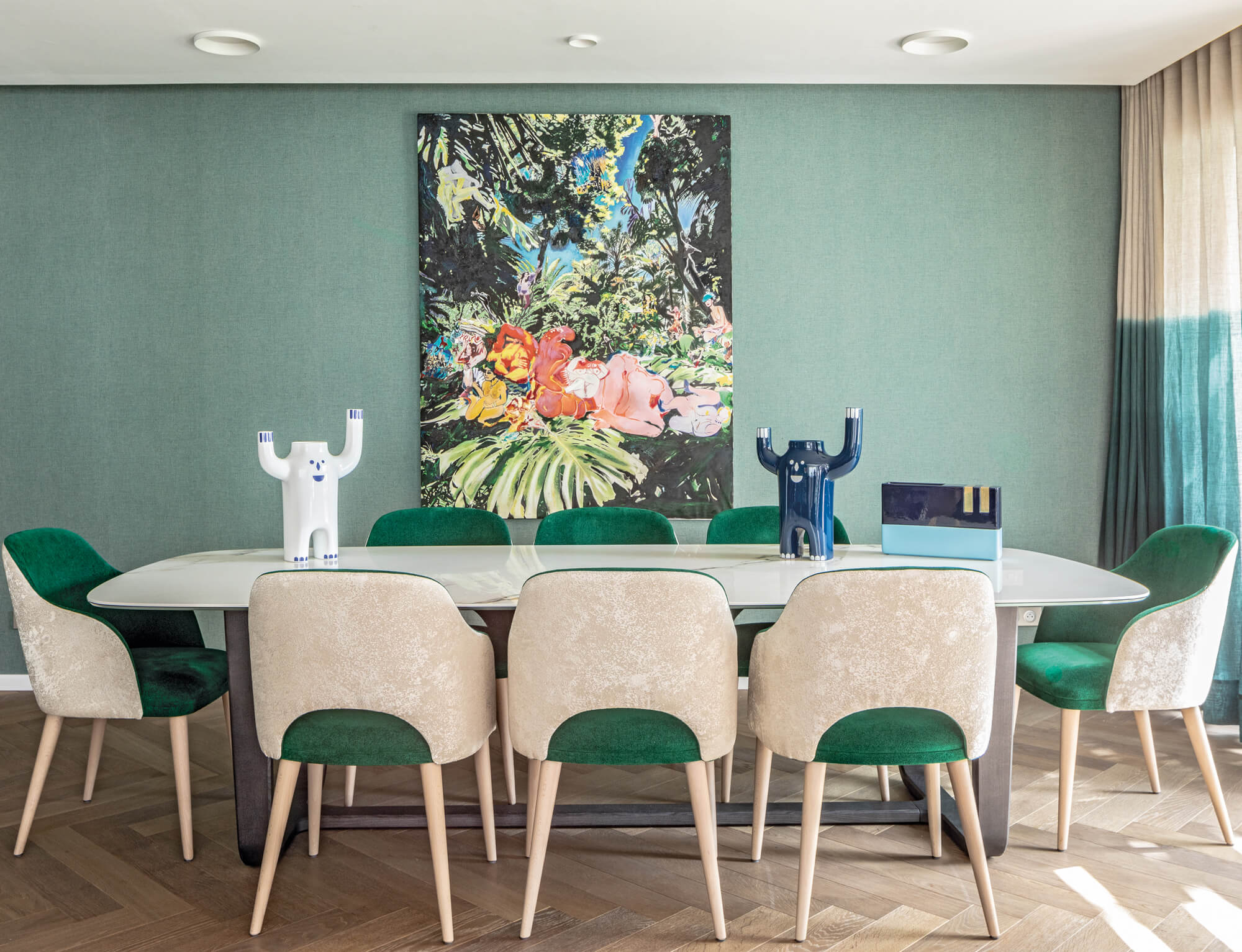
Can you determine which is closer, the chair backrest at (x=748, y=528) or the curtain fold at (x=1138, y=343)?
the chair backrest at (x=748, y=528)

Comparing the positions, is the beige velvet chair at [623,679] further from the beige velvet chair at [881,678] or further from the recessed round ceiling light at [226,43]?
the recessed round ceiling light at [226,43]

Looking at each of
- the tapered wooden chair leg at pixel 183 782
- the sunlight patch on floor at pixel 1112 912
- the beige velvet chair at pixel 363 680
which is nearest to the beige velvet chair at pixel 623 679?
the beige velvet chair at pixel 363 680

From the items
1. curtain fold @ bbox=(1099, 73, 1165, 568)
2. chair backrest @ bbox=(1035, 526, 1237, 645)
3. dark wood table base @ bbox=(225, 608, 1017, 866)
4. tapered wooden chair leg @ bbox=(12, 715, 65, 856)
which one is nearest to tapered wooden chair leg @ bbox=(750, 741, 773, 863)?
dark wood table base @ bbox=(225, 608, 1017, 866)

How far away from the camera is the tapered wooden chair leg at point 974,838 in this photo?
2.16m

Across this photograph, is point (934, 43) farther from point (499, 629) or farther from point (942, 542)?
point (499, 629)

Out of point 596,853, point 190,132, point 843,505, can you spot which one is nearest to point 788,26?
point 843,505

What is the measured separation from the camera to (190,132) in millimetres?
4242

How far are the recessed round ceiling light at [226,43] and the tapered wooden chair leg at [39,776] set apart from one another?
249 cm

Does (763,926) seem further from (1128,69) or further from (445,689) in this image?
(1128,69)

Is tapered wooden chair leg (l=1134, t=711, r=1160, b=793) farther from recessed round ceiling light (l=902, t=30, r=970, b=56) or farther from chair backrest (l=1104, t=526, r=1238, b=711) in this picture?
recessed round ceiling light (l=902, t=30, r=970, b=56)

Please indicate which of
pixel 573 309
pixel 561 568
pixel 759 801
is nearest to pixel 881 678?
pixel 759 801

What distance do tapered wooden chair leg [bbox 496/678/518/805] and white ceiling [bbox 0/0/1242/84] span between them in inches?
91.3

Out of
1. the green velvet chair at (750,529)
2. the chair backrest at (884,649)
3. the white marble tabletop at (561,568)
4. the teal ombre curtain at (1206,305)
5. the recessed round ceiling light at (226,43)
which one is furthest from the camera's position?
the teal ombre curtain at (1206,305)

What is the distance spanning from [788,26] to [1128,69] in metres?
1.55
